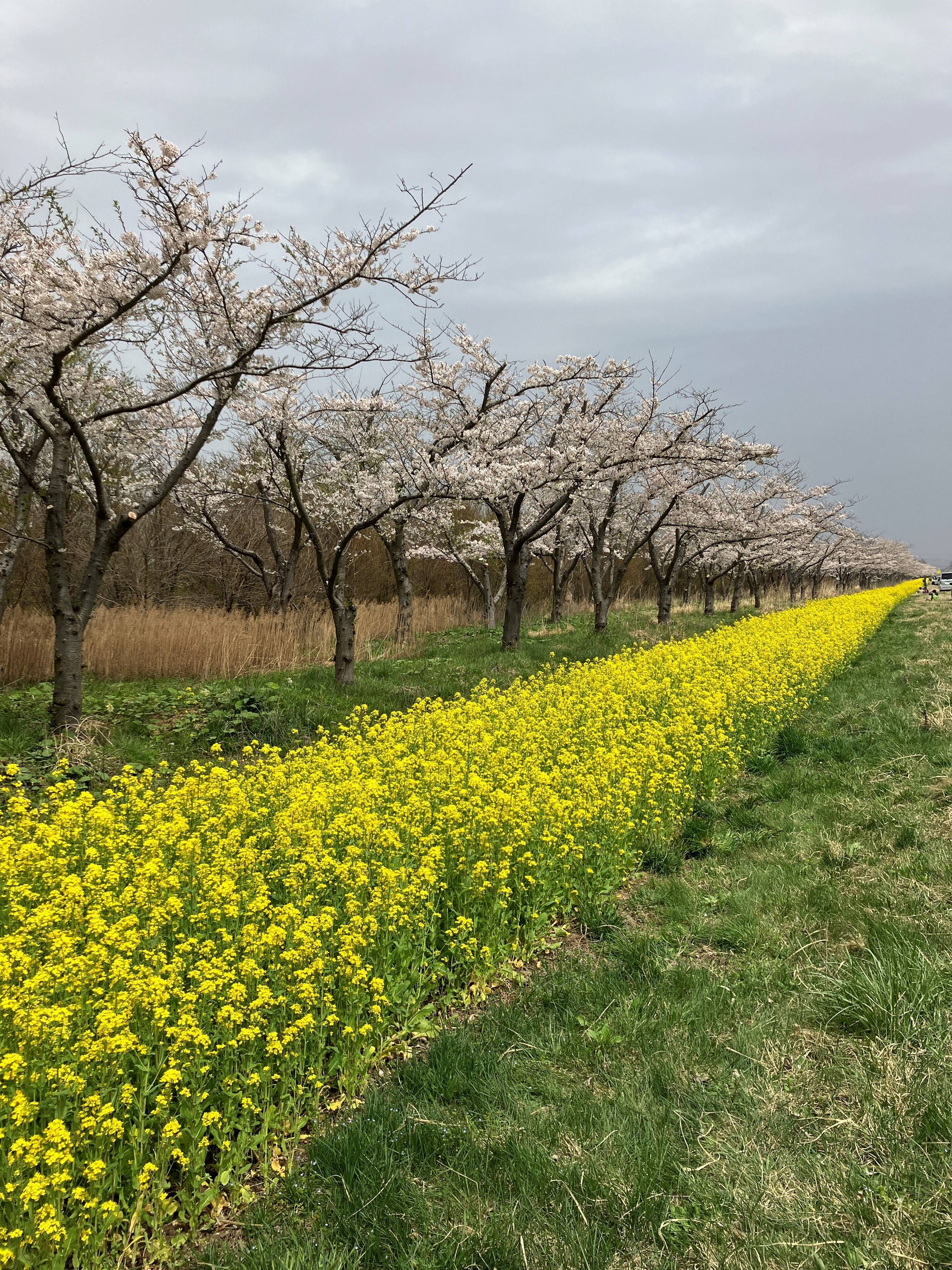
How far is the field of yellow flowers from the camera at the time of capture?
7.88ft

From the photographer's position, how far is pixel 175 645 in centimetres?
1157

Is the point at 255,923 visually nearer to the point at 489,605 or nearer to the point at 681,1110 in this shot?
the point at 681,1110

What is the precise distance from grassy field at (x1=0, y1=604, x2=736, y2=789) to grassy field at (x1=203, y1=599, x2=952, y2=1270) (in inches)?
166

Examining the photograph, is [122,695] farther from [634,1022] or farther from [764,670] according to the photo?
[764,670]

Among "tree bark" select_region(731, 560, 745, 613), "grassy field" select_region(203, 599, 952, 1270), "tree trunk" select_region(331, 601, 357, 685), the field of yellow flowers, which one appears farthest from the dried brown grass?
"tree bark" select_region(731, 560, 745, 613)

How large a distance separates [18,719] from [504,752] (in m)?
6.51

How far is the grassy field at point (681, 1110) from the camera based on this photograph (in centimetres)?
218

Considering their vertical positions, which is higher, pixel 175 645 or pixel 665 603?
pixel 665 603

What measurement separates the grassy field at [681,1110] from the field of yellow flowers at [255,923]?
33 cm

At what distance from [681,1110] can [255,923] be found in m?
Answer: 2.30

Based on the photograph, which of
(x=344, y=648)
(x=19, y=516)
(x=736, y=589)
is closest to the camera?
(x=19, y=516)

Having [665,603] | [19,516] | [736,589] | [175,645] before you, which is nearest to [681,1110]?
[175,645]

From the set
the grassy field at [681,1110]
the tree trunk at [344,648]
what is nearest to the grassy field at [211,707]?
the tree trunk at [344,648]

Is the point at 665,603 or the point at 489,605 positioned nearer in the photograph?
the point at 489,605
